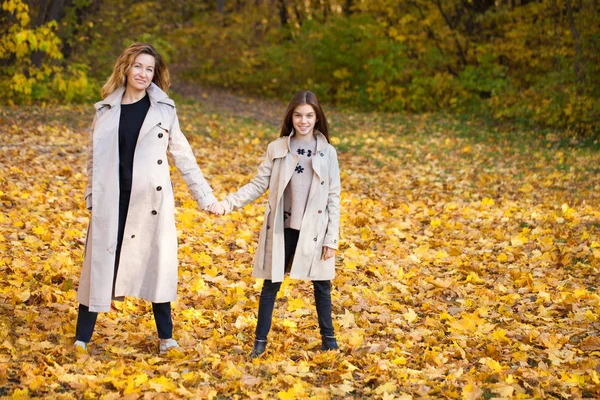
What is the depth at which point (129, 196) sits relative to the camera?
171 inches

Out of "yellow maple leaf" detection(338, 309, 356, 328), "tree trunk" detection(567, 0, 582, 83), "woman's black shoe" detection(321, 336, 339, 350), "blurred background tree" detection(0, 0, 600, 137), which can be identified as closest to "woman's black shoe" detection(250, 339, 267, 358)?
"woman's black shoe" detection(321, 336, 339, 350)

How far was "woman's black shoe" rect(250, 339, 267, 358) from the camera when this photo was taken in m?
4.59

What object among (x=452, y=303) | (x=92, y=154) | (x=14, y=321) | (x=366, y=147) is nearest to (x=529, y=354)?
(x=452, y=303)

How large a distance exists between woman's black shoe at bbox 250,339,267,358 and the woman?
2.01 ft

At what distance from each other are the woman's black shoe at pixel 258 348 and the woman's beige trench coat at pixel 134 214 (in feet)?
1.98

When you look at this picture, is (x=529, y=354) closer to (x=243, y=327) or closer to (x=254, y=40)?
(x=243, y=327)

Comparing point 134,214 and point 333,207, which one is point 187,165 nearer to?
point 134,214

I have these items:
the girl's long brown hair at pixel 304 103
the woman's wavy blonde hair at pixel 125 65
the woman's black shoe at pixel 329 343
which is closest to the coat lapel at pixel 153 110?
the woman's wavy blonde hair at pixel 125 65

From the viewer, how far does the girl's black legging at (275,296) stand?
14.8 ft

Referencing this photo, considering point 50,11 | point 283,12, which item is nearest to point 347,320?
point 50,11

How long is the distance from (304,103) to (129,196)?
116 centimetres

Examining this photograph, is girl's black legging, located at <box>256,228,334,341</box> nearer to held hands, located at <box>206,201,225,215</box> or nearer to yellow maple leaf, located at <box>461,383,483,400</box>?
held hands, located at <box>206,201,225,215</box>

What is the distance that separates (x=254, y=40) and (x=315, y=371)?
86.7 ft

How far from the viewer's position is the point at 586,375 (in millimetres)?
4398
